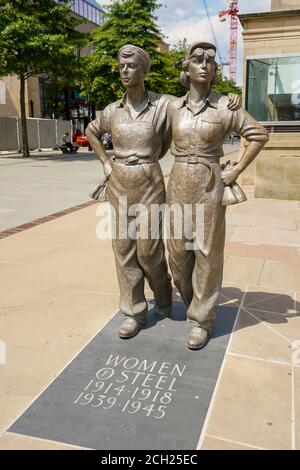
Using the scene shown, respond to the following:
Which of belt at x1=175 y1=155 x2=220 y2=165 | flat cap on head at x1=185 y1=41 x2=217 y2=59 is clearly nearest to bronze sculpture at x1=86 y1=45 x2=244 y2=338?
belt at x1=175 y1=155 x2=220 y2=165

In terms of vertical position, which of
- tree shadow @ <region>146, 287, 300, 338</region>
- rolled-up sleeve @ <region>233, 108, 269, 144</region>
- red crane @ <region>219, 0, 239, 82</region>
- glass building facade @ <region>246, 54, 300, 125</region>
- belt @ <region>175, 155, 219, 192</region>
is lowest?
tree shadow @ <region>146, 287, 300, 338</region>

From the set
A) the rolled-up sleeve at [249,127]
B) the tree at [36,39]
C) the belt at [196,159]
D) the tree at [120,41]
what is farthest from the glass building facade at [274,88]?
the tree at [120,41]

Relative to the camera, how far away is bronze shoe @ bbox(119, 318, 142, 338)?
361 centimetres

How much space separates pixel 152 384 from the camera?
2975mm

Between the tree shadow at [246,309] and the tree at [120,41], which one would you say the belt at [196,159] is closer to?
the tree shadow at [246,309]

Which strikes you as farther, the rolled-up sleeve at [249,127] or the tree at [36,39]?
the tree at [36,39]

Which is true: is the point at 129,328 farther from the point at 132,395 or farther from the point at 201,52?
the point at 201,52

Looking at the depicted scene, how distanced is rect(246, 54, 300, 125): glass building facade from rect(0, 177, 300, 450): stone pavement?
5836 mm

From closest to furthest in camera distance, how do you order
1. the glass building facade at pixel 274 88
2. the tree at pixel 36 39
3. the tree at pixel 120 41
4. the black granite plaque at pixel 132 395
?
the black granite plaque at pixel 132 395, the glass building facade at pixel 274 88, the tree at pixel 36 39, the tree at pixel 120 41

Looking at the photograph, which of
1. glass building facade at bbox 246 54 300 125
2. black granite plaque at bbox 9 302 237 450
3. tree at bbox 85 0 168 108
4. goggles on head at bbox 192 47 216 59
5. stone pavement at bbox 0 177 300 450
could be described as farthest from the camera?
tree at bbox 85 0 168 108

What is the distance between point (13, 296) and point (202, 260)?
216 cm

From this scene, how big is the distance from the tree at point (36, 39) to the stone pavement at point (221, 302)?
15.4 metres

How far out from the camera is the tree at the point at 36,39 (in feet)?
65.1

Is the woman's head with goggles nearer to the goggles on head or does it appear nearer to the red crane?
the goggles on head
